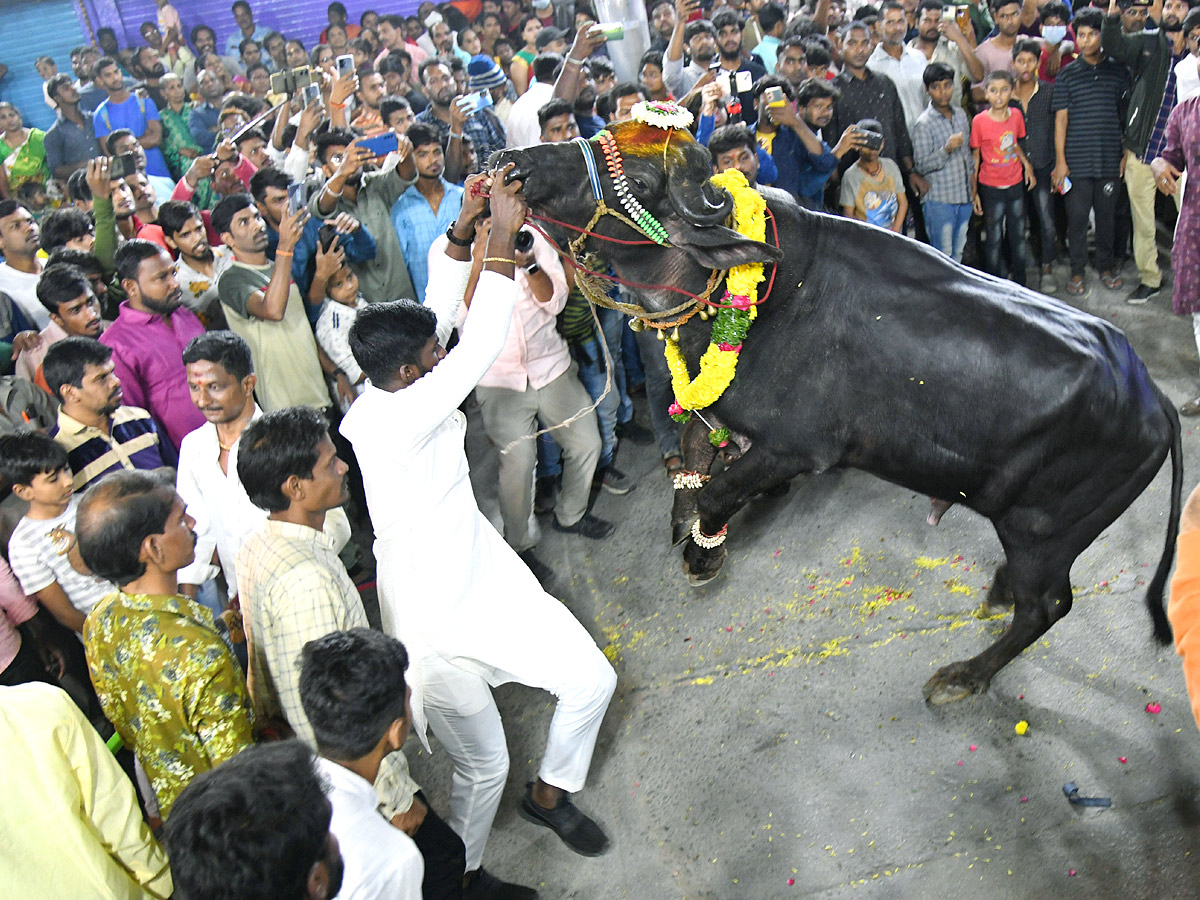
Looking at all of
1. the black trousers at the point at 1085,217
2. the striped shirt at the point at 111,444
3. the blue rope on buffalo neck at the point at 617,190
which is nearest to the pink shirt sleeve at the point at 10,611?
the striped shirt at the point at 111,444

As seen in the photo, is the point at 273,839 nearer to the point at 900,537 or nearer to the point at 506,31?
the point at 900,537

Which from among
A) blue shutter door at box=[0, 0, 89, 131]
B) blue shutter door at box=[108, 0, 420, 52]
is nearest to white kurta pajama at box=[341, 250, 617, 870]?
blue shutter door at box=[108, 0, 420, 52]

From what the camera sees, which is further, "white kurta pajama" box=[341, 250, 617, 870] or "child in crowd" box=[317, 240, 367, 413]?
"child in crowd" box=[317, 240, 367, 413]

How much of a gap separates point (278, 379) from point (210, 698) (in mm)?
2697

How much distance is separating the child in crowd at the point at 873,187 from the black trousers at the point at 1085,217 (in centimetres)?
174

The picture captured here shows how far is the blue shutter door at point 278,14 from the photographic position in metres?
13.9

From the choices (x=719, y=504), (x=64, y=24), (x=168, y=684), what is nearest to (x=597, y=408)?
(x=719, y=504)

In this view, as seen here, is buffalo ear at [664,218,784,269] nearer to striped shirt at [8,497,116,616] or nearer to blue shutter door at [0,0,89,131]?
striped shirt at [8,497,116,616]

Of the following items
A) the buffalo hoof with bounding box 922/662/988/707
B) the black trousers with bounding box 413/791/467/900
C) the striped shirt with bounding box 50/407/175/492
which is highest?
the striped shirt with bounding box 50/407/175/492

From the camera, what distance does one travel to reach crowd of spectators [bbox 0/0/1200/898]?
2383 millimetres

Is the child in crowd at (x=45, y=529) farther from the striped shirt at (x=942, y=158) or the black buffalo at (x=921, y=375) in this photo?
the striped shirt at (x=942, y=158)

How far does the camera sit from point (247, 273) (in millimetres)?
4934

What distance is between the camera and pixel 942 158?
7.03 m

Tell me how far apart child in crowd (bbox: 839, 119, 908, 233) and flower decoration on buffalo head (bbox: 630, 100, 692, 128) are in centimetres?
329
